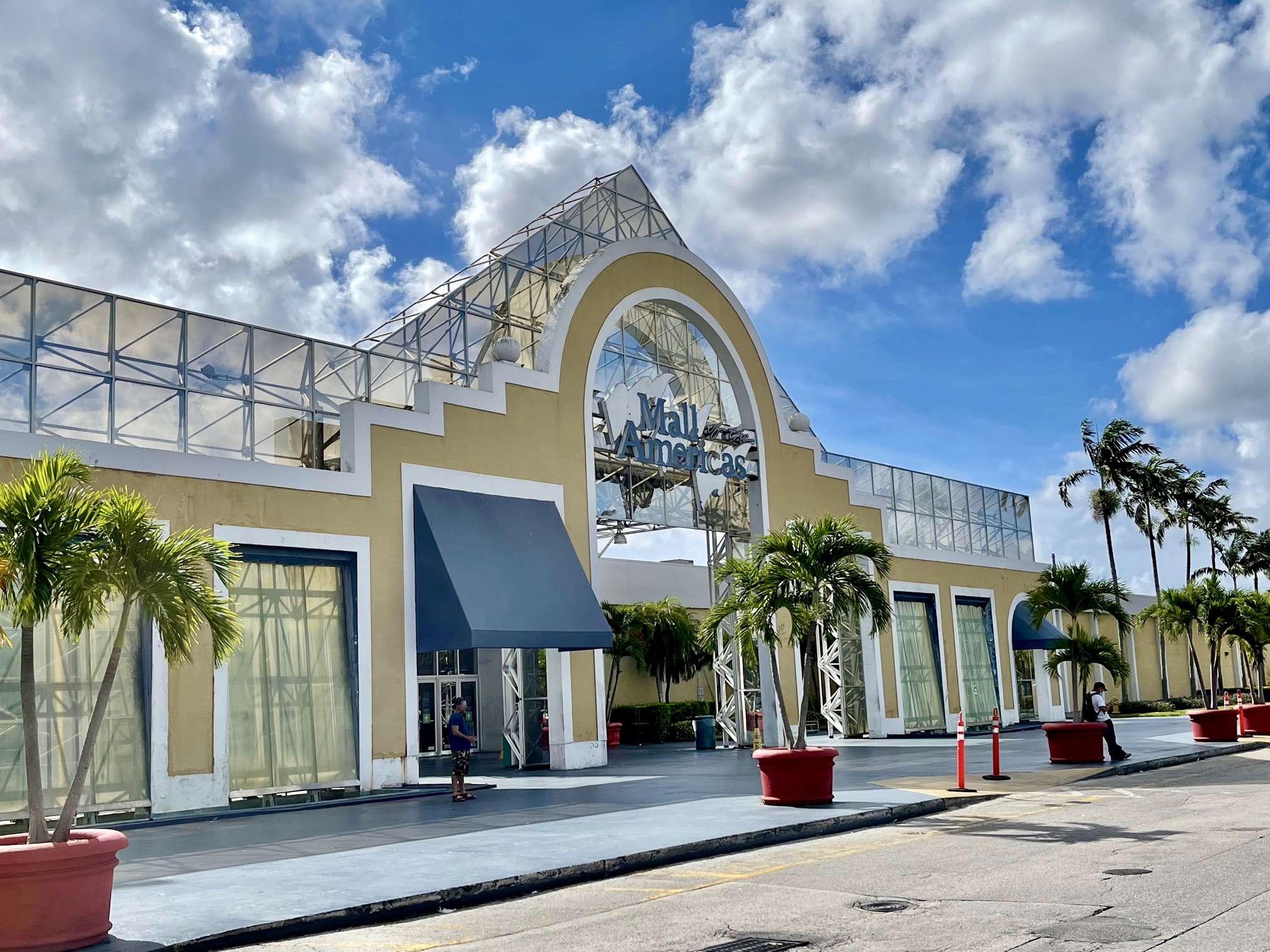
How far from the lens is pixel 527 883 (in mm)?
11000

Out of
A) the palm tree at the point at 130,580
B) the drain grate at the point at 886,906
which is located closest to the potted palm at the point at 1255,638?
the drain grate at the point at 886,906

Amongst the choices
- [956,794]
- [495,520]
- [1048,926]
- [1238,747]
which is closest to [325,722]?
[495,520]

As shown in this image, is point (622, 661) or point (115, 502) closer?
point (115, 502)

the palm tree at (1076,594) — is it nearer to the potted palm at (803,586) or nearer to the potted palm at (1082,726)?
the potted palm at (1082,726)

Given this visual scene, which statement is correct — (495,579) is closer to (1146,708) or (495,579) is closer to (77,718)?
(77,718)

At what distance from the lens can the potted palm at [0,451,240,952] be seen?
27.8ft

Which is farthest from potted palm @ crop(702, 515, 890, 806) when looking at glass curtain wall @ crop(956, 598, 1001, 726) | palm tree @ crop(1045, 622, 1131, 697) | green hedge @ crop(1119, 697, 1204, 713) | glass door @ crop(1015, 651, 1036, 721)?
green hedge @ crop(1119, 697, 1204, 713)

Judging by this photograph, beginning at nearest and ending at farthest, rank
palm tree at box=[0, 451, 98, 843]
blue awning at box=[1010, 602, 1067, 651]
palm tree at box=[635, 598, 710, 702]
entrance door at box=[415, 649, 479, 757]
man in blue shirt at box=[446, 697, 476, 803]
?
palm tree at box=[0, 451, 98, 843] → man in blue shirt at box=[446, 697, 476, 803] → entrance door at box=[415, 649, 479, 757] → palm tree at box=[635, 598, 710, 702] → blue awning at box=[1010, 602, 1067, 651]

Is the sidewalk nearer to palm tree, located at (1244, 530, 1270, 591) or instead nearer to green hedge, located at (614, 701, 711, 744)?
green hedge, located at (614, 701, 711, 744)

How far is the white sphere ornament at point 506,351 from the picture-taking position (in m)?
25.1

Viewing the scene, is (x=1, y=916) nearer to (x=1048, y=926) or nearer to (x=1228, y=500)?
(x=1048, y=926)

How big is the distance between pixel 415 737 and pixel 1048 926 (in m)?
15.5

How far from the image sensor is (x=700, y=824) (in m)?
14.5

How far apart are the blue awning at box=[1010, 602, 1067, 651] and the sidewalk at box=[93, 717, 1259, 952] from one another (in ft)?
58.7
